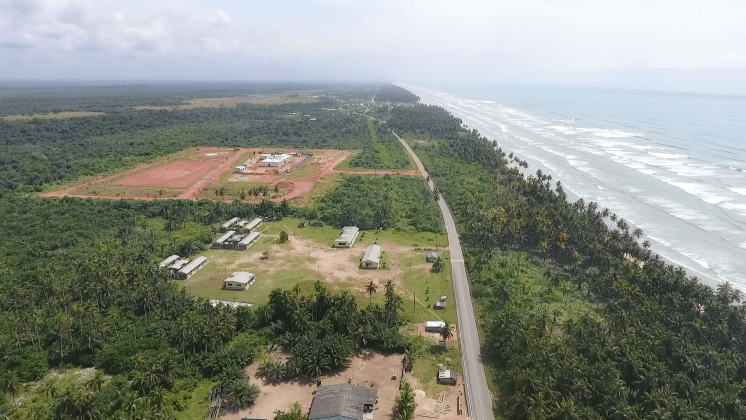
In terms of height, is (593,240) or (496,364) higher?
(593,240)

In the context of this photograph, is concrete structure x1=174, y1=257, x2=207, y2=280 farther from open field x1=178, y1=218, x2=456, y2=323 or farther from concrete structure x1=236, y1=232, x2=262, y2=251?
concrete structure x1=236, y1=232, x2=262, y2=251

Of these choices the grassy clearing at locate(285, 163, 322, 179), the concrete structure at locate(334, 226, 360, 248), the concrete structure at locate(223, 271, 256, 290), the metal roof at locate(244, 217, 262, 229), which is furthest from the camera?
the grassy clearing at locate(285, 163, 322, 179)

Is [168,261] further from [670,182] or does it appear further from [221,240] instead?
[670,182]

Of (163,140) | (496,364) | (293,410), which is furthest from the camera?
(163,140)

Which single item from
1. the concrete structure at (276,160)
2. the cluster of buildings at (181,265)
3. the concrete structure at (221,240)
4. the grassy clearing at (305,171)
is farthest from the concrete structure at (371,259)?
the concrete structure at (276,160)

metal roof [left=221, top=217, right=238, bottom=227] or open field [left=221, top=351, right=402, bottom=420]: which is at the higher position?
metal roof [left=221, top=217, right=238, bottom=227]

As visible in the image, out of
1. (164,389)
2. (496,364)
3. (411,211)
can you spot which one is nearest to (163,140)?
(411,211)

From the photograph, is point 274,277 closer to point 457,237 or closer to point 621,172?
point 457,237

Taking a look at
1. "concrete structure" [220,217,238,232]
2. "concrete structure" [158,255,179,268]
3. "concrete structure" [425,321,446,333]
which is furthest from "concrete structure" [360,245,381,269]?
"concrete structure" [158,255,179,268]
